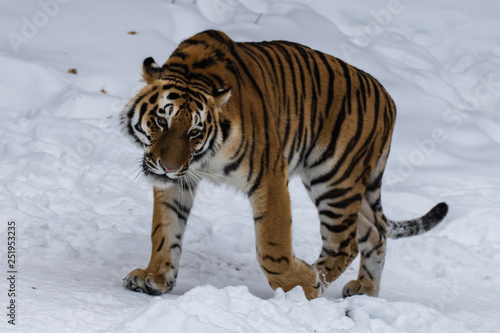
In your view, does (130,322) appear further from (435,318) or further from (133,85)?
(133,85)

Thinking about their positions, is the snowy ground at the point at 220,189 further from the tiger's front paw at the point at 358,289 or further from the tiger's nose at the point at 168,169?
the tiger's nose at the point at 168,169

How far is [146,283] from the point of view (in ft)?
12.3

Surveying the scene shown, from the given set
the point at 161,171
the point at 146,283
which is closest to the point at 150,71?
the point at 161,171

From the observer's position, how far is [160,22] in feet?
27.6

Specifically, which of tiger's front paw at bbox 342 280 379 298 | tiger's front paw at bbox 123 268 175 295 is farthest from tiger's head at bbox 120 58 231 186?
tiger's front paw at bbox 342 280 379 298

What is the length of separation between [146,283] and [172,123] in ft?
2.78

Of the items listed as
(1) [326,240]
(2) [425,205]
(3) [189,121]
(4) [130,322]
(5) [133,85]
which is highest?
(3) [189,121]

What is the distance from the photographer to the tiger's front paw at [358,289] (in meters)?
4.45

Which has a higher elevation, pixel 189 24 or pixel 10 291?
pixel 10 291

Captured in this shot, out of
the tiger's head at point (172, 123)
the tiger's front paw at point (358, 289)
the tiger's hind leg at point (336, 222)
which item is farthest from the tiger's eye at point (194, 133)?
the tiger's front paw at point (358, 289)

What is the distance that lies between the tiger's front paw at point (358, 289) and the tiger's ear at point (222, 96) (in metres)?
1.51

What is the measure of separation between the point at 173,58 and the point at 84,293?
116cm

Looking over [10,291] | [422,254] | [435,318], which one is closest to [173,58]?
[10,291]

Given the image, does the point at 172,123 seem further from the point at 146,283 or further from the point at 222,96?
the point at 146,283
